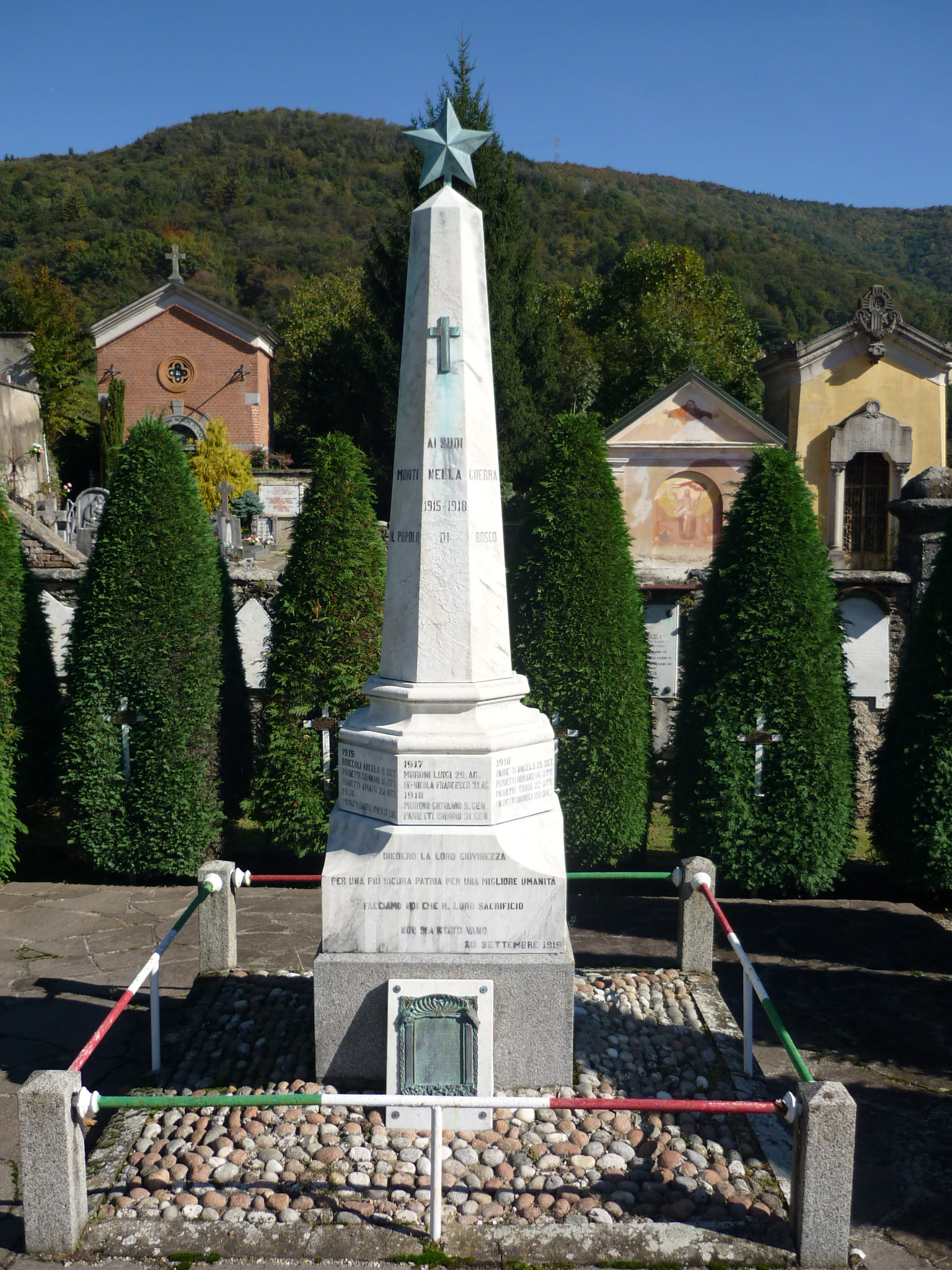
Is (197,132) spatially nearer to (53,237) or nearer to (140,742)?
(53,237)

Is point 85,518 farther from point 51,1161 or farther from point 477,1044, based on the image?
point 51,1161

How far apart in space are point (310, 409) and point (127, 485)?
23.0 meters

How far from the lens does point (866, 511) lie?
24.9 meters

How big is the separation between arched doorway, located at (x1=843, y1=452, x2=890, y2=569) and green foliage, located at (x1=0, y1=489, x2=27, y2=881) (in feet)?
68.5

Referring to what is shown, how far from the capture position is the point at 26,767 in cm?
853

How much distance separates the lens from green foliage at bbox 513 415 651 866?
26.8ft

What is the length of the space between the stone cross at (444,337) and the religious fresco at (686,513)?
47.2 ft

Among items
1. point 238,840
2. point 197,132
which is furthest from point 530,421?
point 197,132

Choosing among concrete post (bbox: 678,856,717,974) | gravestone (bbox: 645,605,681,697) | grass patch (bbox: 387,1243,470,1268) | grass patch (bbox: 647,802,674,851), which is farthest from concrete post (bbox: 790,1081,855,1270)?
gravestone (bbox: 645,605,681,697)

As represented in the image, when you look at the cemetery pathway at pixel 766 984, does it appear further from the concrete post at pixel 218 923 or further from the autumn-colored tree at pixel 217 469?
the autumn-colored tree at pixel 217 469

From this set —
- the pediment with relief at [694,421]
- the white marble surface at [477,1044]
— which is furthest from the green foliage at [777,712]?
the pediment with relief at [694,421]

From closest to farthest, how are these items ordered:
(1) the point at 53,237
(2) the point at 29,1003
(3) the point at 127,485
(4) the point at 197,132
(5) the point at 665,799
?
(2) the point at 29,1003
(3) the point at 127,485
(5) the point at 665,799
(1) the point at 53,237
(4) the point at 197,132

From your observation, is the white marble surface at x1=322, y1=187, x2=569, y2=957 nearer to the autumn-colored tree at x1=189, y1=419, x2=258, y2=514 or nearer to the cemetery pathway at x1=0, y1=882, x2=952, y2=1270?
the cemetery pathway at x1=0, y1=882, x2=952, y2=1270

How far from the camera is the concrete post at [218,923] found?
19.0ft
